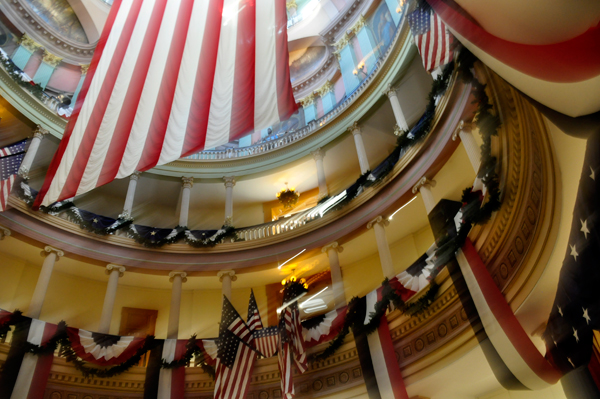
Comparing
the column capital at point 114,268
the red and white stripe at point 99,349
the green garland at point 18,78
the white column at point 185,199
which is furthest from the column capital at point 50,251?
the green garland at point 18,78

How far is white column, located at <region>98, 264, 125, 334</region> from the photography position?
11.6 meters

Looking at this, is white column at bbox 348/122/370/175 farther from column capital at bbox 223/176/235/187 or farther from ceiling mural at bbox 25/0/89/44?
ceiling mural at bbox 25/0/89/44

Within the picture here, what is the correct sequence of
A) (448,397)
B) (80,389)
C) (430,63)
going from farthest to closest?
(80,389) → (448,397) → (430,63)

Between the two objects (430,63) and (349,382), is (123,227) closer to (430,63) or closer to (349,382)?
(349,382)

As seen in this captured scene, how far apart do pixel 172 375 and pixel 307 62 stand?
16058 millimetres

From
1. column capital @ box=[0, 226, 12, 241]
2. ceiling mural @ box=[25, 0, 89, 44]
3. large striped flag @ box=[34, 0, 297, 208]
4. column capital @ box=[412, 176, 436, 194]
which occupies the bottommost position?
large striped flag @ box=[34, 0, 297, 208]

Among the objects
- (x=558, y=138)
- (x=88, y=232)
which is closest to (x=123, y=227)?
(x=88, y=232)

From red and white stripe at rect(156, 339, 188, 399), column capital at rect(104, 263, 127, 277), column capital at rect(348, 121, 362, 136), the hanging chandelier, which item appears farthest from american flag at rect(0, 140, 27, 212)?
column capital at rect(348, 121, 362, 136)

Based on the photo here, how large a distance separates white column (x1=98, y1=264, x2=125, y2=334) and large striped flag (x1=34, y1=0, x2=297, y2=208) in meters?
6.72

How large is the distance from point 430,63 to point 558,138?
406 centimetres

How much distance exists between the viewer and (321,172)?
49.8 ft

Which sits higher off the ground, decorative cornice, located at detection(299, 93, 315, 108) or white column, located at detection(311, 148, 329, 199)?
decorative cornice, located at detection(299, 93, 315, 108)

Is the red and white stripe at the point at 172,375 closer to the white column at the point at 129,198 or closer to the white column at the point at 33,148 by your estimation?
the white column at the point at 129,198

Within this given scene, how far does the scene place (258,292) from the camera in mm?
15438
